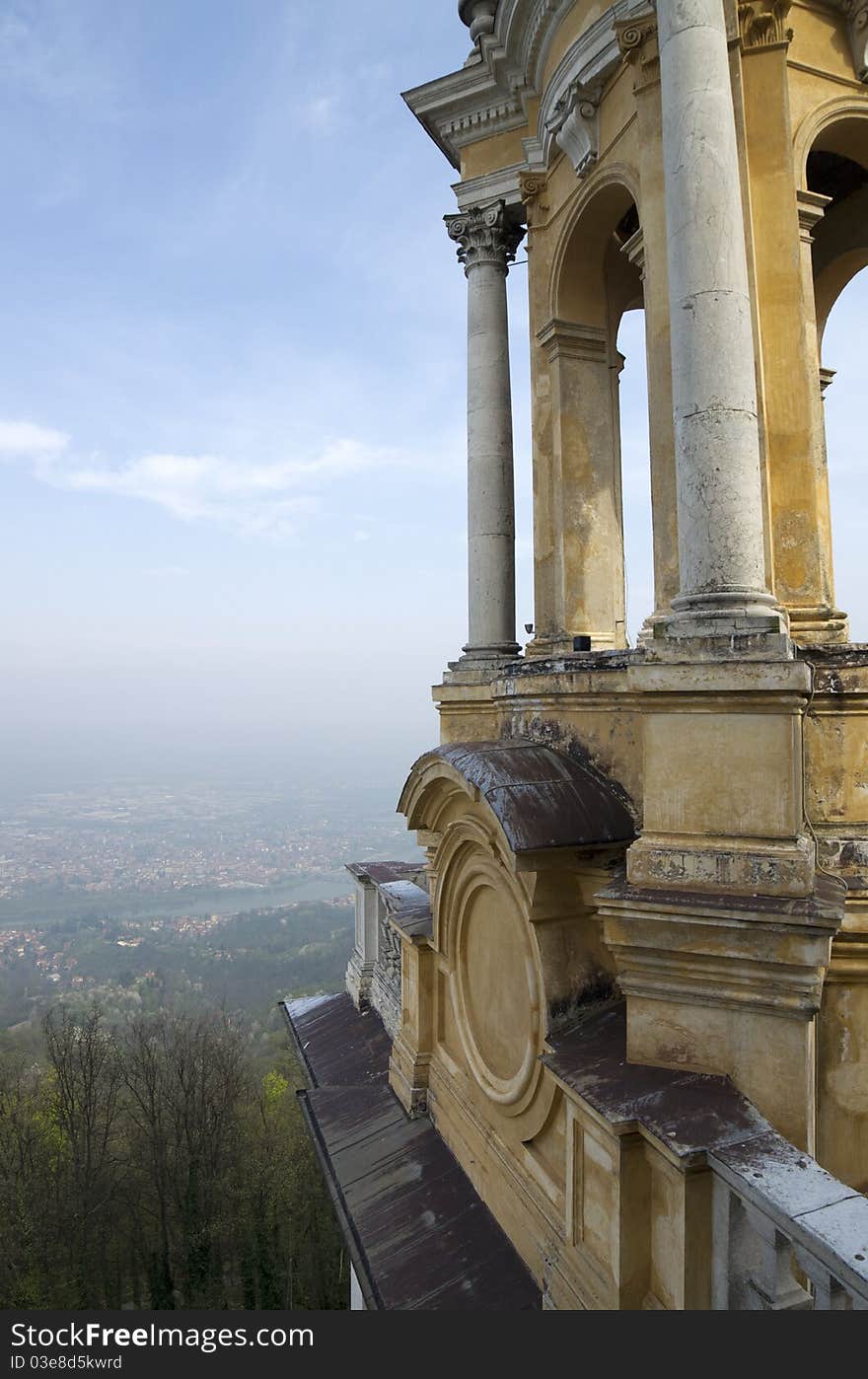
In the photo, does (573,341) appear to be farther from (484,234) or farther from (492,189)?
(492,189)

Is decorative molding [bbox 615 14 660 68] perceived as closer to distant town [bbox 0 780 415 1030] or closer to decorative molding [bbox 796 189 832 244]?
decorative molding [bbox 796 189 832 244]

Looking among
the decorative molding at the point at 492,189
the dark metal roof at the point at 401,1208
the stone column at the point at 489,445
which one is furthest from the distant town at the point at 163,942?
the decorative molding at the point at 492,189

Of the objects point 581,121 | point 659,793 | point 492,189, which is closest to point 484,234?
point 492,189

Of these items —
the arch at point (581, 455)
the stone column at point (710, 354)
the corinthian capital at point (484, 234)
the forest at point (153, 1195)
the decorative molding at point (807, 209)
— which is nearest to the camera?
the stone column at point (710, 354)

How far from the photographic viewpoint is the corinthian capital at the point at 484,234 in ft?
33.6

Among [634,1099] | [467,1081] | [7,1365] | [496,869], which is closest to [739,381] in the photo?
[496,869]

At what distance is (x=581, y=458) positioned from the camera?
905 cm

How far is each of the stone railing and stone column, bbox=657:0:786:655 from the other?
2793 mm

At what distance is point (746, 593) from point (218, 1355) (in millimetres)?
5075

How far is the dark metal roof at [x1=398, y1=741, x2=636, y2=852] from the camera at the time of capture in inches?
210

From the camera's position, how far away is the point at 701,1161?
3869mm

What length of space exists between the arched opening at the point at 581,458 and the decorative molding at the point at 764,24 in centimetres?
248

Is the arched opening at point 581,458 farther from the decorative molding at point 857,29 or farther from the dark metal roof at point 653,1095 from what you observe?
the dark metal roof at point 653,1095

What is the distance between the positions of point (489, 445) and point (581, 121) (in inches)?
135
